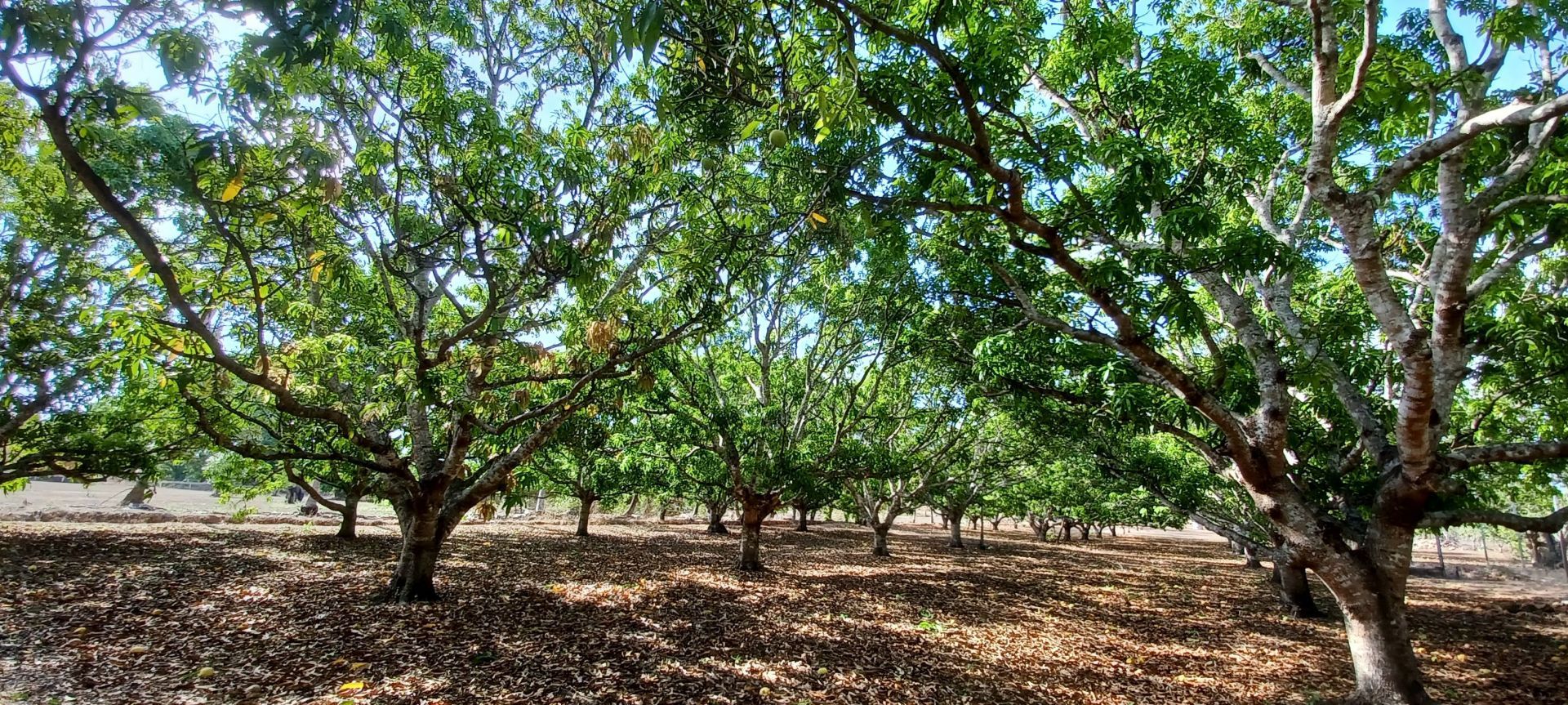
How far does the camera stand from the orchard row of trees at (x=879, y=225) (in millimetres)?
3850

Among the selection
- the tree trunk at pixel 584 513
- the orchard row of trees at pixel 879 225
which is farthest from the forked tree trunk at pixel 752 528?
the tree trunk at pixel 584 513

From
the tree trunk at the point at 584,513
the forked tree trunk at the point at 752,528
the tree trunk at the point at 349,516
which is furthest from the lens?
the tree trunk at the point at 584,513

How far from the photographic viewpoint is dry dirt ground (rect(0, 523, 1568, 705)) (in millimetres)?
5434

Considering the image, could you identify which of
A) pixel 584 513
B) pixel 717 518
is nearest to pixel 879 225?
pixel 584 513

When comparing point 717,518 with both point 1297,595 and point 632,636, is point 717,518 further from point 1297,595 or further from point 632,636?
point 1297,595

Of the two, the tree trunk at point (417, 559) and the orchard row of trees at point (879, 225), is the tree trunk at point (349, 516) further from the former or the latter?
the tree trunk at point (417, 559)

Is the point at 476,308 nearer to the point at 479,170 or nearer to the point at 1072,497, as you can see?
the point at 479,170

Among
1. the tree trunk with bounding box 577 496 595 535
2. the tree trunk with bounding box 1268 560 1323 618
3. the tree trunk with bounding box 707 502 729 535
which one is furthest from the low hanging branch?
the tree trunk with bounding box 707 502 729 535

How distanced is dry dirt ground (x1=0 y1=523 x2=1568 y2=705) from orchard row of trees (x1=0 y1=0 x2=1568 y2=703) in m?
1.77

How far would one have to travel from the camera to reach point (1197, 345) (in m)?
13.0

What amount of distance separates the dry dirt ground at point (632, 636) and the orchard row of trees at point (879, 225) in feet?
5.81

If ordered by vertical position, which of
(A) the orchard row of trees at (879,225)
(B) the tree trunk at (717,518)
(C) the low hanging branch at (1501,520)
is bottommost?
(B) the tree trunk at (717,518)

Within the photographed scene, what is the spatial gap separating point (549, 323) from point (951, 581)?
11.3 metres

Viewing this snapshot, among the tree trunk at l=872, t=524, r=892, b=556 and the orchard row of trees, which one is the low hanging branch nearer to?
the orchard row of trees
